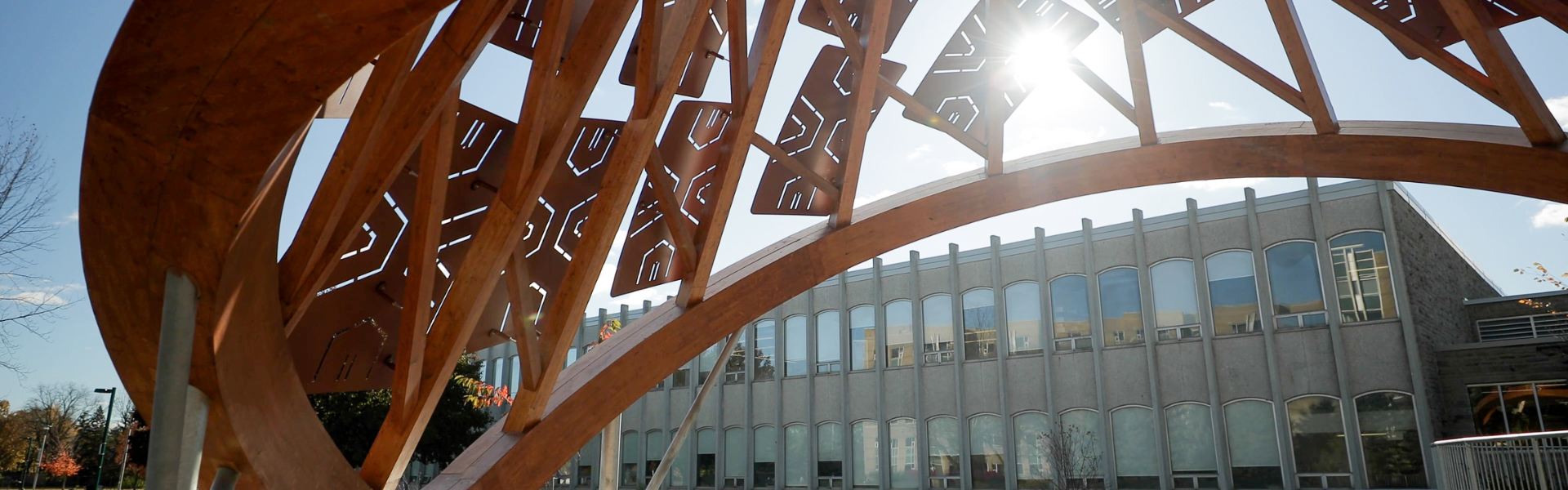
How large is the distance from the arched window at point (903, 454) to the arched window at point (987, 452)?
4.98 ft

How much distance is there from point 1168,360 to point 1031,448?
3.76 metres

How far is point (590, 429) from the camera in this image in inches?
215

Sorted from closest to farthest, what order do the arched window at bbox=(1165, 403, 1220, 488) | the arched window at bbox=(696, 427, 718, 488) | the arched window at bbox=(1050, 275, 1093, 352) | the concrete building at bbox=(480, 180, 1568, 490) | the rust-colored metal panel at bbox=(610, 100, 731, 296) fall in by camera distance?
the rust-colored metal panel at bbox=(610, 100, 731, 296)
the concrete building at bbox=(480, 180, 1568, 490)
the arched window at bbox=(1165, 403, 1220, 488)
the arched window at bbox=(1050, 275, 1093, 352)
the arched window at bbox=(696, 427, 718, 488)

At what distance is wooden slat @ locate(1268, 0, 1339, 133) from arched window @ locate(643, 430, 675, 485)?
80.0 ft

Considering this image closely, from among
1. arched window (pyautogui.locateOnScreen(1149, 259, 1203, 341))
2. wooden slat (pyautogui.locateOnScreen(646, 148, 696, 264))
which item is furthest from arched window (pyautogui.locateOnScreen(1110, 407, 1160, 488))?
wooden slat (pyautogui.locateOnScreen(646, 148, 696, 264))

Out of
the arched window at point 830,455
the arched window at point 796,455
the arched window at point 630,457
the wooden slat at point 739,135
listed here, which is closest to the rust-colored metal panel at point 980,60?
the wooden slat at point 739,135

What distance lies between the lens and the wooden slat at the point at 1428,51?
5047mm

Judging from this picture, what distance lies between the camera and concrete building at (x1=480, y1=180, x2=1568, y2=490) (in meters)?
17.4

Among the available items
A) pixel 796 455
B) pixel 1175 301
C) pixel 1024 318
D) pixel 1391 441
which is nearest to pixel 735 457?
pixel 796 455

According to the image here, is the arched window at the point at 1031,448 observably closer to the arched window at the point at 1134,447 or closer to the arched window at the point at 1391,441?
the arched window at the point at 1134,447

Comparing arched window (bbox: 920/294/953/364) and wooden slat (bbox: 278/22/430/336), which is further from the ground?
arched window (bbox: 920/294/953/364)

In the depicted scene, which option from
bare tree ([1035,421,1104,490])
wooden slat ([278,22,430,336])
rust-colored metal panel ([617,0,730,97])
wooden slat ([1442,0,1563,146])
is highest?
rust-colored metal panel ([617,0,730,97])

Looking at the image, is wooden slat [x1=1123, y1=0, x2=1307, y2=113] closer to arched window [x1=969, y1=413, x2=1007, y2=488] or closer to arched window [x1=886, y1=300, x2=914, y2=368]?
arched window [x1=969, y1=413, x2=1007, y2=488]

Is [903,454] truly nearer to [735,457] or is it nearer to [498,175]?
[735,457]
